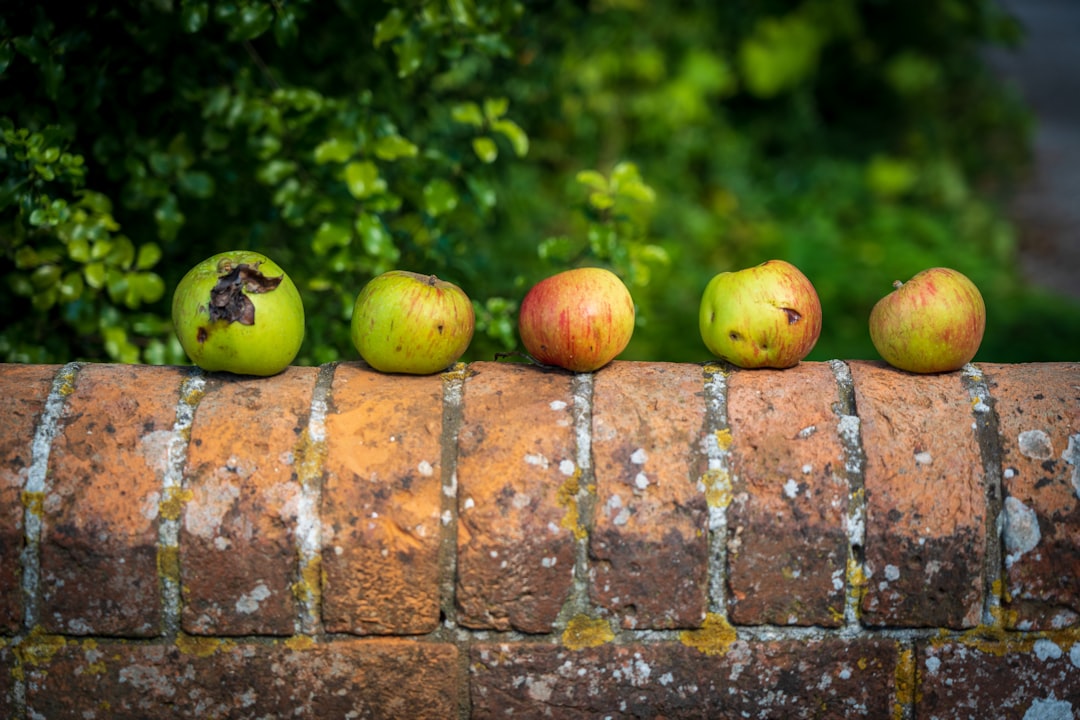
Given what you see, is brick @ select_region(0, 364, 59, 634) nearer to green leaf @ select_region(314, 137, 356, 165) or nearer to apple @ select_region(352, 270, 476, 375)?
apple @ select_region(352, 270, 476, 375)

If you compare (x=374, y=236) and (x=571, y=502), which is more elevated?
(x=374, y=236)

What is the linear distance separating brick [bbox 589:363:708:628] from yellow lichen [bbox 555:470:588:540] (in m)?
0.03

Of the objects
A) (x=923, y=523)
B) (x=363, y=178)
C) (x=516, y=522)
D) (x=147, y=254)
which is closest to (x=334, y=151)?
(x=363, y=178)

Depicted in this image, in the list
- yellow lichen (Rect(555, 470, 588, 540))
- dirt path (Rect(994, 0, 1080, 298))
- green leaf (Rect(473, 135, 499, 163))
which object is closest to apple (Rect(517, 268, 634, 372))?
yellow lichen (Rect(555, 470, 588, 540))

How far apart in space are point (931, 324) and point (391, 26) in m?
1.37

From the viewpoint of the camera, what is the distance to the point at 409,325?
5.71ft

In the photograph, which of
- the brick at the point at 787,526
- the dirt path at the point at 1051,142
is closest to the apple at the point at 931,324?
the brick at the point at 787,526

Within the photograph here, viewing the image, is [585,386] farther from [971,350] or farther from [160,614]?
[160,614]

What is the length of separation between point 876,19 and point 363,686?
5.87m

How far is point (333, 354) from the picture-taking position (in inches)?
98.3

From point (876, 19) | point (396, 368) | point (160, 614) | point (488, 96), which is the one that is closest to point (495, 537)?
point (396, 368)

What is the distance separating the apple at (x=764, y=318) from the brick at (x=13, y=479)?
1147 millimetres

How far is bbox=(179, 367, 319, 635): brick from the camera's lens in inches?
63.4

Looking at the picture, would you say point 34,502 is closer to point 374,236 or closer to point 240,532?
point 240,532
